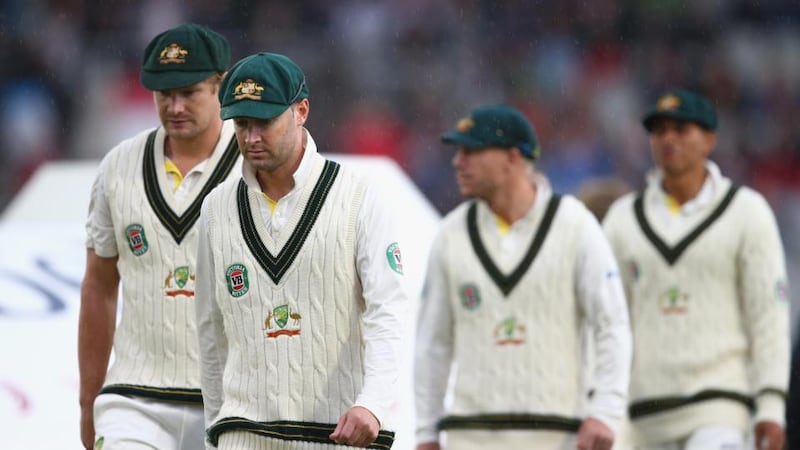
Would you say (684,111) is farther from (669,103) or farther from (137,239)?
(137,239)

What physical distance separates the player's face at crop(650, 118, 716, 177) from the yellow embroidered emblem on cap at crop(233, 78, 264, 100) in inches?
158

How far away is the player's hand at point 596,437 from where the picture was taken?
716cm

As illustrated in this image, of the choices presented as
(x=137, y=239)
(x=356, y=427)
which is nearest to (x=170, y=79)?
(x=137, y=239)

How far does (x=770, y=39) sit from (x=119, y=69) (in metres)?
7.25

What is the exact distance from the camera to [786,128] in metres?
17.6

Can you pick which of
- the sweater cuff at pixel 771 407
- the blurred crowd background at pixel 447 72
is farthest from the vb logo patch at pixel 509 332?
the blurred crowd background at pixel 447 72

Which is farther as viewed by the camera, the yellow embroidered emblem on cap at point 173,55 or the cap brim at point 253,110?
the yellow embroidered emblem on cap at point 173,55

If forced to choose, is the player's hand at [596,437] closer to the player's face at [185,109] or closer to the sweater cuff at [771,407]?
the sweater cuff at [771,407]

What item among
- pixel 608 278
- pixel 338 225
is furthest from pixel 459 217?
pixel 338 225

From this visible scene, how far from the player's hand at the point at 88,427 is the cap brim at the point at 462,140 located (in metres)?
2.35

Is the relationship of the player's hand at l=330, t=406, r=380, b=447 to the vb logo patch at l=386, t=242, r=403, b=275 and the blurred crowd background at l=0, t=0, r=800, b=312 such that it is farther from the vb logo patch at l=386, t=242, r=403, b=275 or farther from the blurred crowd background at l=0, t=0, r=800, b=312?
the blurred crowd background at l=0, t=0, r=800, b=312

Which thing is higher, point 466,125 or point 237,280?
point 466,125

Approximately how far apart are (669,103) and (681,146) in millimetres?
249

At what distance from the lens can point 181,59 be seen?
6062mm
